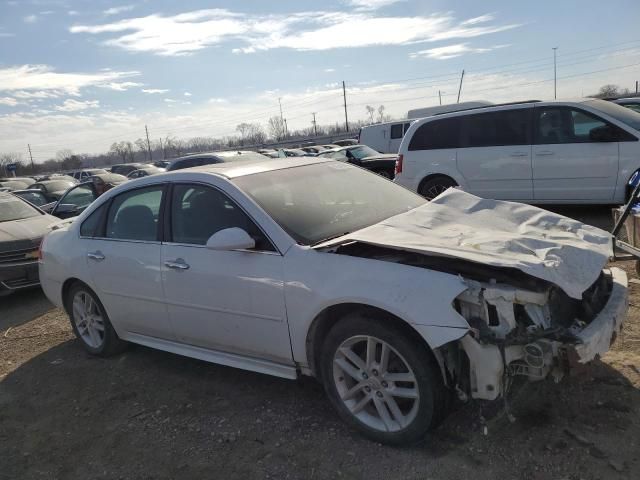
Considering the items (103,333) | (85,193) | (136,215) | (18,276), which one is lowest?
(103,333)

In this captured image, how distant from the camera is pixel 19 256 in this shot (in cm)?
714

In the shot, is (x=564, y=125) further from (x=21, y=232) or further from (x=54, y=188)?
(x=54, y=188)

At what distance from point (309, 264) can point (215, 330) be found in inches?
37.8

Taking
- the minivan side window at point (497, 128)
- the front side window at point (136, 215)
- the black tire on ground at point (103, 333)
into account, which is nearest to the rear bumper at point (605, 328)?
the front side window at point (136, 215)

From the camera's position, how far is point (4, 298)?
304 inches

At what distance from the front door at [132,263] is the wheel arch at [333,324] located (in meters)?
1.35

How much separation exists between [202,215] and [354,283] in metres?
1.44

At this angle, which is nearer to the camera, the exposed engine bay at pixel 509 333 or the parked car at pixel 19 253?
the exposed engine bay at pixel 509 333

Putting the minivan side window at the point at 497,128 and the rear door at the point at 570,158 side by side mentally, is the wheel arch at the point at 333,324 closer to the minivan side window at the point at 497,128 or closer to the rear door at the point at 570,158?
the rear door at the point at 570,158

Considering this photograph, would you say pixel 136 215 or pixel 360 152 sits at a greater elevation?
pixel 136 215

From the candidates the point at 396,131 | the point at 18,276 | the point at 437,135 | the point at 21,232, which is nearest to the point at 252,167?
the point at 18,276

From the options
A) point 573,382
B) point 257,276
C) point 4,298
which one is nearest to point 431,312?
point 257,276

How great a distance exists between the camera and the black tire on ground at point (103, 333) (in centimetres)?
470

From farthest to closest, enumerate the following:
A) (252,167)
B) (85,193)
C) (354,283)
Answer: (85,193)
(252,167)
(354,283)
